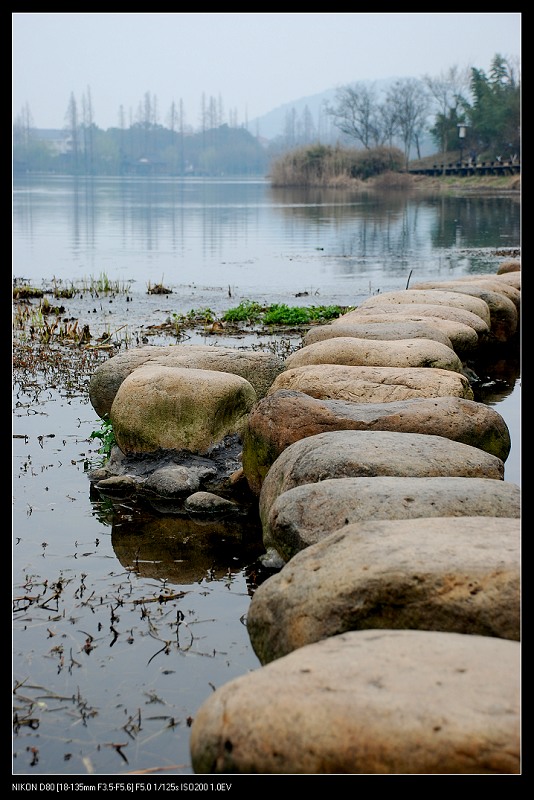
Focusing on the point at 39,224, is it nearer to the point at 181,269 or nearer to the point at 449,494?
the point at 181,269

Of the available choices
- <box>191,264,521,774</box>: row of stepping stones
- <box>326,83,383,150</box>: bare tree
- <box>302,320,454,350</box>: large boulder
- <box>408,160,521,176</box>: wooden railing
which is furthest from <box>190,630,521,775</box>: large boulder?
<box>326,83,383,150</box>: bare tree

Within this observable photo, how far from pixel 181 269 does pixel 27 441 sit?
566 inches

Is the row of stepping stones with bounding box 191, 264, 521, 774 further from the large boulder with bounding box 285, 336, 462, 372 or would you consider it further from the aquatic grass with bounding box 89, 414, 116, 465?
the aquatic grass with bounding box 89, 414, 116, 465

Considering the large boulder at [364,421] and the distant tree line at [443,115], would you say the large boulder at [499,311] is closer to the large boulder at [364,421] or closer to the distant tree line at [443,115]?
the large boulder at [364,421]

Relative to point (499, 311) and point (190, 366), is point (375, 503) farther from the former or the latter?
point (499, 311)

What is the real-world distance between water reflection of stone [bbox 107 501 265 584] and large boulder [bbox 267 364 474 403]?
4.11ft

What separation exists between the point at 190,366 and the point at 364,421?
2192 millimetres

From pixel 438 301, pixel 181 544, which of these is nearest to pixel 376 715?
pixel 181 544

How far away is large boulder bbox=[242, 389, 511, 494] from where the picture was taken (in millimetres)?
6297

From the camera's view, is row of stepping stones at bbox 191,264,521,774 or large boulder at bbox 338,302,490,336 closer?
row of stepping stones at bbox 191,264,521,774

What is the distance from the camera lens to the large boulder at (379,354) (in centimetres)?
809

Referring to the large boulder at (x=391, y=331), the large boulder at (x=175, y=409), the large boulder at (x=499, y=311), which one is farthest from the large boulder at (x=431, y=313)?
the large boulder at (x=175, y=409)

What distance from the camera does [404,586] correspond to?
12.0 feet

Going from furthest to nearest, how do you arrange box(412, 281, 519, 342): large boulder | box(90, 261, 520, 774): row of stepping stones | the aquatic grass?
box(412, 281, 519, 342): large boulder
the aquatic grass
box(90, 261, 520, 774): row of stepping stones
